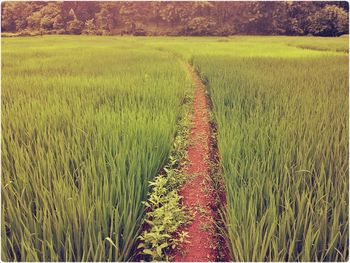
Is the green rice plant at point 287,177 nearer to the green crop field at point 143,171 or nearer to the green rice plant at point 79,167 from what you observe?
the green crop field at point 143,171

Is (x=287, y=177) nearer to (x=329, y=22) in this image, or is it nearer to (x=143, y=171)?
(x=143, y=171)

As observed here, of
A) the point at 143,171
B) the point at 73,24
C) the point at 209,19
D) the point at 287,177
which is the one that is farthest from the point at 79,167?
the point at 209,19

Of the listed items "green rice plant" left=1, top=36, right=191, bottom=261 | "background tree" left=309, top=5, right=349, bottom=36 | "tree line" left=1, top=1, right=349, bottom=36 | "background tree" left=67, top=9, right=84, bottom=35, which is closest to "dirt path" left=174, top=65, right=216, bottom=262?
"green rice plant" left=1, top=36, right=191, bottom=261

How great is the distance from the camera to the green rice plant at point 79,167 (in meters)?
1.28

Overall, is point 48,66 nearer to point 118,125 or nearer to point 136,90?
point 136,90

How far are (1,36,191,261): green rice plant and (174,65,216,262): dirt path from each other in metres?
0.27

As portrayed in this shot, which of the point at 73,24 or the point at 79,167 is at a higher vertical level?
the point at 73,24

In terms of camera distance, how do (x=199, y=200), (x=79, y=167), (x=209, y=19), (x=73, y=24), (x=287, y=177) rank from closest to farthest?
(x=287, y=177)
(x=79, y=167)
(x=199, y=200)
(x=73, y=24)
(x=209, y=19)

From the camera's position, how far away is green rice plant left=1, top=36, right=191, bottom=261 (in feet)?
4.21

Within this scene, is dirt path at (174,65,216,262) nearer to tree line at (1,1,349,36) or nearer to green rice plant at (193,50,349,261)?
green rice plant at (193,50,349,261)

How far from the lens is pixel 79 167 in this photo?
192 centimetres

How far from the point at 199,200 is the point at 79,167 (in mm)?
832

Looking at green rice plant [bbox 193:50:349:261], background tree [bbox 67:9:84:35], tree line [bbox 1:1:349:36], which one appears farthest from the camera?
tree line [bbox 1:1:349:36]

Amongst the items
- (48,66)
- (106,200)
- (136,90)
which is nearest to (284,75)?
(136,90)
